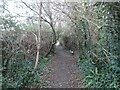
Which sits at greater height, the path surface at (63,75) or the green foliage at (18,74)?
the green foliage at (18,74)

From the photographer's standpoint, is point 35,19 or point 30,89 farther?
point 35,19

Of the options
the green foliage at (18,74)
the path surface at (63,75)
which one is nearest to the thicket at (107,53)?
the path surface at (63,75)

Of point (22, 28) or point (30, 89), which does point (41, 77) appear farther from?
point (22, 28)

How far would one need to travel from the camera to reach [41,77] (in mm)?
5953

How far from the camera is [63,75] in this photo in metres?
6.42

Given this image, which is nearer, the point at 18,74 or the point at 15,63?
the point at 18,74

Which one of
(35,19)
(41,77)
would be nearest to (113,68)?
(41,77)

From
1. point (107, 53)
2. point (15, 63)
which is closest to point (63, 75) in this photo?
point (15, 63)

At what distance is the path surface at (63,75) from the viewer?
564cm

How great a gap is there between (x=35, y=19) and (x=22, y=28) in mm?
950

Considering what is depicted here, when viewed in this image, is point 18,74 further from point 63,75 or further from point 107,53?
point 107,53

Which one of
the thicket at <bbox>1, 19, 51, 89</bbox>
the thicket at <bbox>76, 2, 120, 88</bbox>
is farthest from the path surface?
the thicket at <bbox>76, 2, 120, 88</bbox>

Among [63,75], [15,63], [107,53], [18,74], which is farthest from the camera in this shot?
[63,75]

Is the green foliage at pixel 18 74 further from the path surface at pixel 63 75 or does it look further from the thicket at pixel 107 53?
the thicket at pixel 107 53
